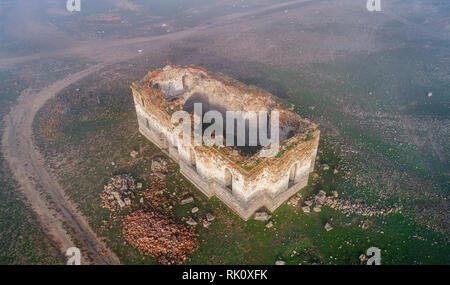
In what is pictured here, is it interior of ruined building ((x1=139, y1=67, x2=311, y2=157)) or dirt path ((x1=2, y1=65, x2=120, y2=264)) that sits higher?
interior of ruined building ((x1=139, y1=67, x2=311, y2=157))

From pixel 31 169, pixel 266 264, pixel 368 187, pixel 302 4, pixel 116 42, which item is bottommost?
pixel 266 264

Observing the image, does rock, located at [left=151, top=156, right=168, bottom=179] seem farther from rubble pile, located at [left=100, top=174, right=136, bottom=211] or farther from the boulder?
the boulder

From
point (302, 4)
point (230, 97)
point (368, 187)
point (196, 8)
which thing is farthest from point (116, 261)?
point (302, 4)

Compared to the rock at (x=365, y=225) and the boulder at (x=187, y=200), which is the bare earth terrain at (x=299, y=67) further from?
the boulder at (x=187, y=200)

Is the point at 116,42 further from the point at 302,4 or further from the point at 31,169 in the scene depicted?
the point at 302,4

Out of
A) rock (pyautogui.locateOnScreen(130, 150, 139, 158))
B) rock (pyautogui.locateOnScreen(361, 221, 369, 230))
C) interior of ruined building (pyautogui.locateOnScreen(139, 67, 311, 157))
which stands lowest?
rock (pyautogui.locateOnScreen(361, 221, 369, 230))

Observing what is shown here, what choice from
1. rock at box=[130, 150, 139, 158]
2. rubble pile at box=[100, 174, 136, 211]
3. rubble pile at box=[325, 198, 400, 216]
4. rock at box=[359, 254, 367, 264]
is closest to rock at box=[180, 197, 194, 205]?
rubble pile at box=[100, 174, 136, 211]
